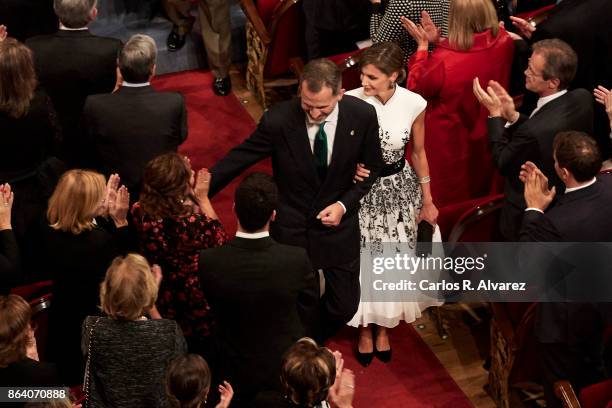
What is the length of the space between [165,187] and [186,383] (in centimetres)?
92

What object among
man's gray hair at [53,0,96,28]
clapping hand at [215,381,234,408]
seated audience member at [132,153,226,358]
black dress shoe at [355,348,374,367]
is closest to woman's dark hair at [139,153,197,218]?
seated audience member at [132,153,226,358]

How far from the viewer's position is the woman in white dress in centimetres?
415

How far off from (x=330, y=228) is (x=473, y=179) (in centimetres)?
128

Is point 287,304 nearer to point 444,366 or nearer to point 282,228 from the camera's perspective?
point 282,228

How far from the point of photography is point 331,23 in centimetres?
560

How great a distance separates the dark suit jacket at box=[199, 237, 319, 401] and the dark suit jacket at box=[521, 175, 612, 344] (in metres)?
1.01

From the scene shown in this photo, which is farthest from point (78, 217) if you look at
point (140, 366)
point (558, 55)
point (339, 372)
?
point (558, 55)

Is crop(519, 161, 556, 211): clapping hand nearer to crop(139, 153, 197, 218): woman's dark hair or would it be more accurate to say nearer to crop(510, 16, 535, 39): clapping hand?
crop(510, 16, 535, 39): clapping hand

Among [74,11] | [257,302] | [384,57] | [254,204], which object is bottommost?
[257,302]

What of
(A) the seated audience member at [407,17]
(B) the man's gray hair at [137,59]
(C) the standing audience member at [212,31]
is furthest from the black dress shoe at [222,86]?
(B) the man's gray hair at [137,59]

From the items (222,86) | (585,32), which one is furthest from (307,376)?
(222,86)

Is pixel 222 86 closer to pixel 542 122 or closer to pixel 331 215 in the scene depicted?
pixel 331 215

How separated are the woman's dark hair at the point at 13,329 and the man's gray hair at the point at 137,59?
1276 mm

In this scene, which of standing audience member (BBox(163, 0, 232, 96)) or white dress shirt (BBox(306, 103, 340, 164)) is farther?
standing audience member (BBox(163, 0, 232, 96))
